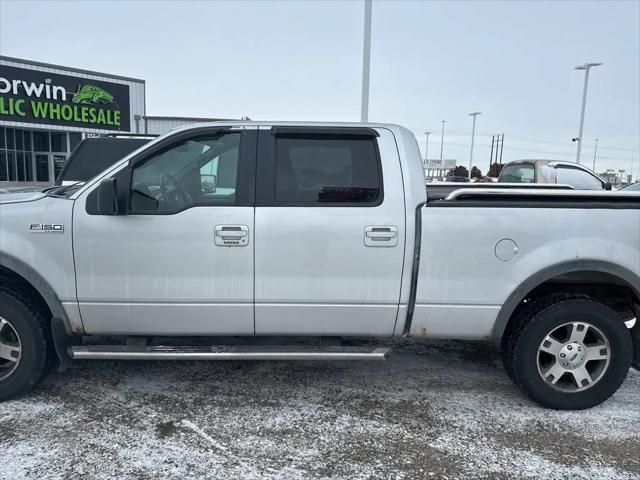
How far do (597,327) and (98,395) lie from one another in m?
3.71

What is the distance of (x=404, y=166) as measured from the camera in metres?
3.52

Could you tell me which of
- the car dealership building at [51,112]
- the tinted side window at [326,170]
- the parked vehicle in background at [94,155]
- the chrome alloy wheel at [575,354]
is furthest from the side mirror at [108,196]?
the car dealership building at [51,112]

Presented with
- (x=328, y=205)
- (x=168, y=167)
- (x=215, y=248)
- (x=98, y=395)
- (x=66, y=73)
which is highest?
(x=66, y=73)

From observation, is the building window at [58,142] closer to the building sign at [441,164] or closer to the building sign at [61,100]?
the building sign at [61,100]

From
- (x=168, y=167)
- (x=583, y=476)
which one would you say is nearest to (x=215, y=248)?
(x=168, y=167)

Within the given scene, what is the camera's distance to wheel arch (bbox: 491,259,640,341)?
337 cm

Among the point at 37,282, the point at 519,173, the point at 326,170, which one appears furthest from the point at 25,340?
the point at 519,173

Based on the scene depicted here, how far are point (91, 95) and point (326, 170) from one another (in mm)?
29857

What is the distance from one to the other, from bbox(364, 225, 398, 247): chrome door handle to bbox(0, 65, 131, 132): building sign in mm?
29005

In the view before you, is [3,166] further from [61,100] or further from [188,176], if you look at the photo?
[188,176]

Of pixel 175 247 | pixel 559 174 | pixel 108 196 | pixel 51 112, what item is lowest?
pixel 175 247

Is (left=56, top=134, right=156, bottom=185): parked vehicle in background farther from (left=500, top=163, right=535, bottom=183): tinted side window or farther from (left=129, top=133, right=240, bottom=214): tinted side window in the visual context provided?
(left=500, top=163, right=535, bottom=183): tinted side window

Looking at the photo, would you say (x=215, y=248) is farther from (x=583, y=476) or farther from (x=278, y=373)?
(x=583, y=476)

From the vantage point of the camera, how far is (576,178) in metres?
11.6
